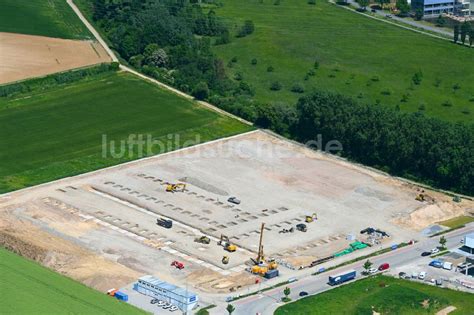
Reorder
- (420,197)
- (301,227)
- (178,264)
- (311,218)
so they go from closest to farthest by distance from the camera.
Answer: (178,264) → (301,227) → (311,218) → (420,197)

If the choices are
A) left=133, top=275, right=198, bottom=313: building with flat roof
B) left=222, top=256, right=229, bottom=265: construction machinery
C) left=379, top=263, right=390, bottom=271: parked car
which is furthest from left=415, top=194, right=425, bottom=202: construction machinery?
left=133, top=275, right=198, bottom=313: building with flat roof

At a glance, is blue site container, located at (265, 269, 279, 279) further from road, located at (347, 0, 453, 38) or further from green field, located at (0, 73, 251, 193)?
road, located at (347, 0, 453, 38)

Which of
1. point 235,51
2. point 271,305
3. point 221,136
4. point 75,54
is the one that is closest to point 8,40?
point 75,54

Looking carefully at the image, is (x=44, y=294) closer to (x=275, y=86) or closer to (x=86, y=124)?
(x=86, y=124)

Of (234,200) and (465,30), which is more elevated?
(465,30)

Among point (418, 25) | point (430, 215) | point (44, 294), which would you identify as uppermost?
point (418, 25)

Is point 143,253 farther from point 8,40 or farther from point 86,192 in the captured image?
point 8,40

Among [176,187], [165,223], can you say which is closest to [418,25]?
[176,187]
